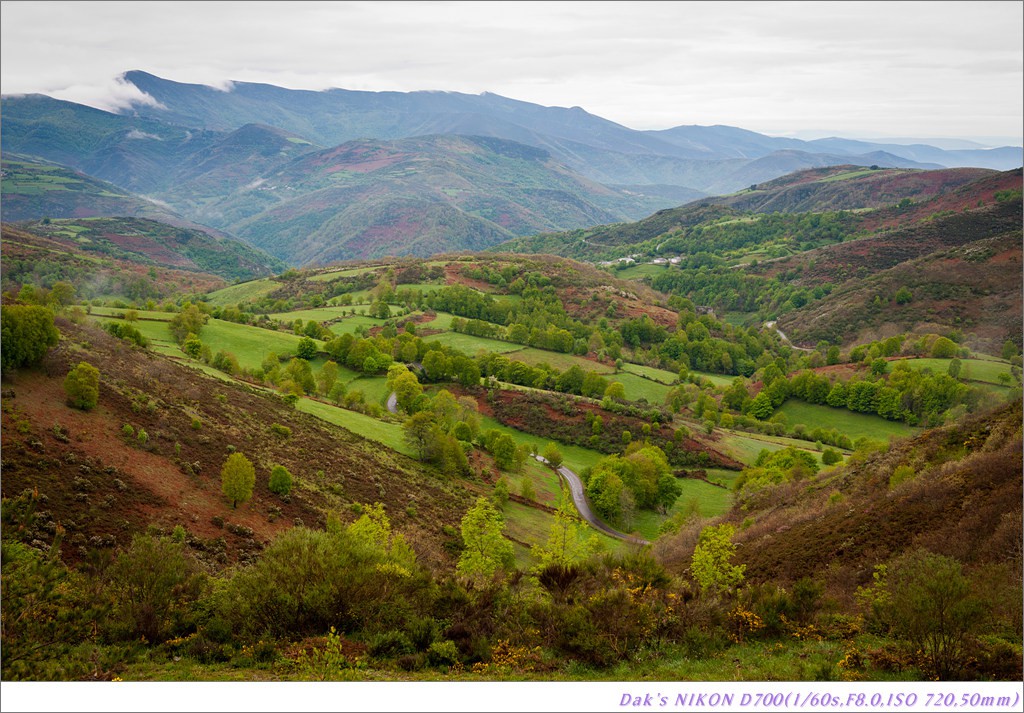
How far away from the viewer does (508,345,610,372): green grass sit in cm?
10612

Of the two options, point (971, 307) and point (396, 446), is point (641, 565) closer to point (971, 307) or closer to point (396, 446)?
point (396, 446)

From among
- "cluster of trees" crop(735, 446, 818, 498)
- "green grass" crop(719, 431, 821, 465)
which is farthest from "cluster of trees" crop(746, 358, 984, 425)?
"cluster of trees" crop(735, 446, 818, 498)

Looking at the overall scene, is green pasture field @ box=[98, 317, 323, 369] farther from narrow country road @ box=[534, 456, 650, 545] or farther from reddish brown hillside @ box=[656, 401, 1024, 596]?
reddish brown hillside @ box=[656, 401, 1024, 596]

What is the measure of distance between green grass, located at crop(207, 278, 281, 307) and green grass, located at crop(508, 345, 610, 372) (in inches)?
3395

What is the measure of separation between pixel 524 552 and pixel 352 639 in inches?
1112

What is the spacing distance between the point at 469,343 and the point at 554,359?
55.0 ft

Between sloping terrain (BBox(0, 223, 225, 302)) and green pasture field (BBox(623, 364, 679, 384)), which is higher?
sloping terrain (BBox(0, 223, 225, 302))

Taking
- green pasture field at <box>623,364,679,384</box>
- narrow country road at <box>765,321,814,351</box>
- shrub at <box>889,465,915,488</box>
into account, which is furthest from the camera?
narrow country road at <box>765,321,814,351</box>

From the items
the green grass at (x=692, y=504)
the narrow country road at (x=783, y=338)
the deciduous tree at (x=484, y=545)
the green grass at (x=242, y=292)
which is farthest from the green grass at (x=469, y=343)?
the deciduous tree at (x=484, y=545)

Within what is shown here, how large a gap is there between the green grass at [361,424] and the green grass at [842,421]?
66.5 metres

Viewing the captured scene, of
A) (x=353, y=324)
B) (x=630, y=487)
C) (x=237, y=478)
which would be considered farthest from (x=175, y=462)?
(x=353, y=324)

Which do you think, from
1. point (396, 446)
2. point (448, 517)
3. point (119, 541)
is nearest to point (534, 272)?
point (396, 446)

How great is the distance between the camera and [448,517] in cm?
4275

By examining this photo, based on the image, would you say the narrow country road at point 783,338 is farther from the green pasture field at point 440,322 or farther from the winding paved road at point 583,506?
the winding paved road at point 583,506
